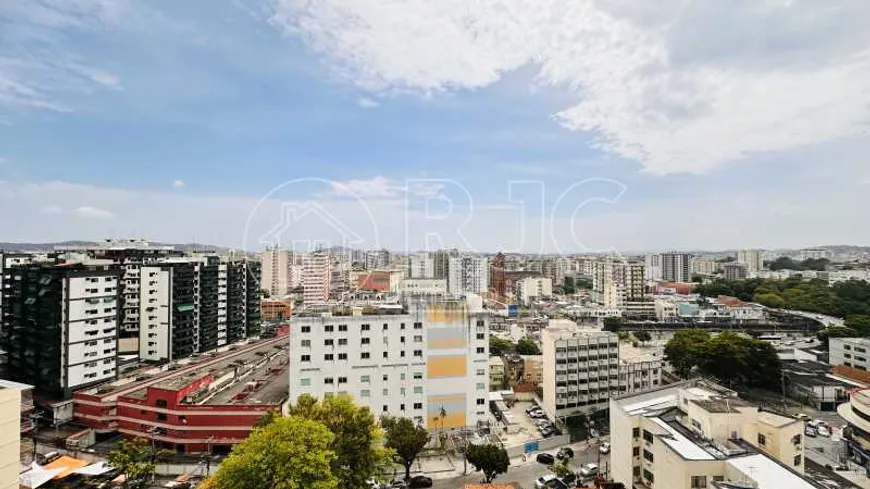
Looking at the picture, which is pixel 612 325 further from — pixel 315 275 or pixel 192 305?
pixel 315 275

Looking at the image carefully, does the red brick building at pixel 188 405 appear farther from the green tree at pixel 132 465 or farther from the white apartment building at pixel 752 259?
the white apartment building at pixel 752 259

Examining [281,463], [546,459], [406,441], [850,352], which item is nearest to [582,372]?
[546,459]

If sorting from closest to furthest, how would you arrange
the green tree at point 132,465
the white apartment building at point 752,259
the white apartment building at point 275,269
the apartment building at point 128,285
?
1. the green tree at point 132,465
2. the apartment building at point 128,285
3. the white apartment building at point 275,269
4. the white apartment building at point 752,259

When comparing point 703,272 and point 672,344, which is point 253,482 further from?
point 703,272

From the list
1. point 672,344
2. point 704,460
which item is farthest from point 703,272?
point 704,460

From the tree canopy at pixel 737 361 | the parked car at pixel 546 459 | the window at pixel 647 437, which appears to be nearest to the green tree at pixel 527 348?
the tree canopy at pixel 737 361
